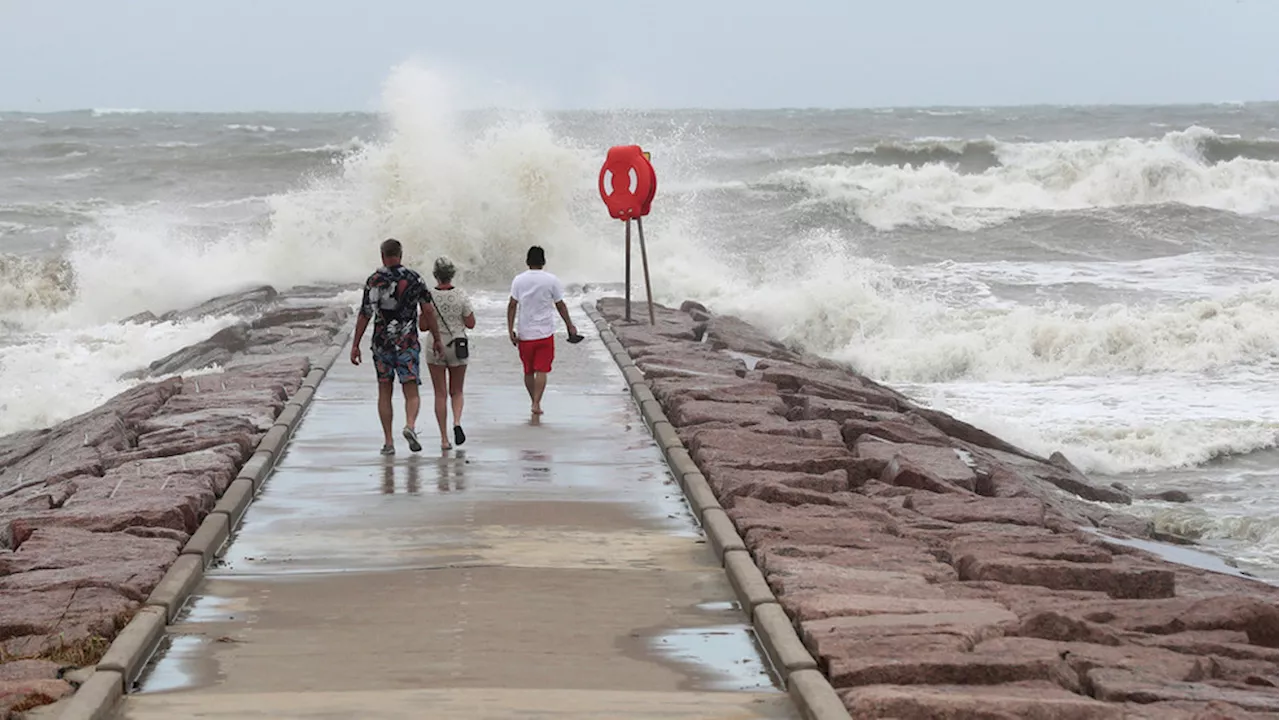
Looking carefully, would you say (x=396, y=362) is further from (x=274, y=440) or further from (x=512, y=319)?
(x=512, y=319)

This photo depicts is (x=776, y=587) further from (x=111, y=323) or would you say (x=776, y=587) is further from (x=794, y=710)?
(x=111, y=323)

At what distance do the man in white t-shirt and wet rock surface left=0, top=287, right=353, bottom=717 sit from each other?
5.90ft

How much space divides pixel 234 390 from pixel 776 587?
6633 mm

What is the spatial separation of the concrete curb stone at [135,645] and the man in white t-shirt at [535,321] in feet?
18.3

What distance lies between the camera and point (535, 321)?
12.0 m

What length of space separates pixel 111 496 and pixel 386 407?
2168 millimetres

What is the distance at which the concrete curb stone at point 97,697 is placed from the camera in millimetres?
5137

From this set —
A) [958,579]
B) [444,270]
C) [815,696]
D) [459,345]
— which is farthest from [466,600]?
[444,270]

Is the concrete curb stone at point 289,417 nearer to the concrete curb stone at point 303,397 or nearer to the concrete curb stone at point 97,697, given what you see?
the concrete curb stone at point 303,397

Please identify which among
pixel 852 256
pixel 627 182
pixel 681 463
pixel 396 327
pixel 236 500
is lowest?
pixel 852 256

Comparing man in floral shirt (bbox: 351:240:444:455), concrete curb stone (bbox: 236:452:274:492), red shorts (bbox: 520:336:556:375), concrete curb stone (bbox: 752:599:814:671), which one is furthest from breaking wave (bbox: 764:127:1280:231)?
concrete curb stone (bbox: 752:599:814:671)

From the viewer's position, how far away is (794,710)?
18.0 ft

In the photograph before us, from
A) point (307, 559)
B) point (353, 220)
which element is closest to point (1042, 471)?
point (307, 559)

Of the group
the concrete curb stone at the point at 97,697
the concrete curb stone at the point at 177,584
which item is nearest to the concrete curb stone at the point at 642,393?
the concrete curb stone at the point at 177,584
